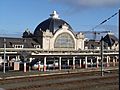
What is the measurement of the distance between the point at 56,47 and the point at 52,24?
6.78 metres

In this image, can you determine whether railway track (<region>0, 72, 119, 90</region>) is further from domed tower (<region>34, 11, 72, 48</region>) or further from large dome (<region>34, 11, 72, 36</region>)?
large dome (<region>34, 11, 72, 36</region>)

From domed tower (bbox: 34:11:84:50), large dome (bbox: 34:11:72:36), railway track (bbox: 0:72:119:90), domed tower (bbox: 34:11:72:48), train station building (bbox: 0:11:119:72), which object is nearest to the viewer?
railway track (bbox: 0:72:119:90)

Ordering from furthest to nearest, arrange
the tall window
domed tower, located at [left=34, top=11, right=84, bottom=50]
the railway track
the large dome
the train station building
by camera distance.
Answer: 1. the large dome
2. the tall window
3. domed tower, located at [left=34, top=11, right=84, bottom=50]
4. the train station building
5. the railway track

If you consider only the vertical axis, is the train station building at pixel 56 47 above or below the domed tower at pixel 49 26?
below

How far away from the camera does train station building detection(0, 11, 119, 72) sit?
69.1 meters

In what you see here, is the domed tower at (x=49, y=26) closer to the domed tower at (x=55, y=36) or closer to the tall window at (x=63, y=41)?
the domed tower at (x=55, y=36)

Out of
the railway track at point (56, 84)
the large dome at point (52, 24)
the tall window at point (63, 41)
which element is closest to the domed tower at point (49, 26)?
the large dome at point (52, 24)

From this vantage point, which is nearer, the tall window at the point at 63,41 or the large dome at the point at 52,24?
the tall window at the point at 63,41

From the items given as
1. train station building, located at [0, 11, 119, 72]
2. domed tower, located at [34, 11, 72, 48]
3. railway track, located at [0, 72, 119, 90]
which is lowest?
railway track, located at [0, 72, 119, 90]

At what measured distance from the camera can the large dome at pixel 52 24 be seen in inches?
3455

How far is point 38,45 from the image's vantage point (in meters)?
83.2

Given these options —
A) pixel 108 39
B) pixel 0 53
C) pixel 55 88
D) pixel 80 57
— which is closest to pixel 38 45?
pixel 80 57

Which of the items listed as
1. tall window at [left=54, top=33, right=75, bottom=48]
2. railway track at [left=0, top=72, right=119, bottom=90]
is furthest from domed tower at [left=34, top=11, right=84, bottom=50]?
railway track at [left=0, top=72, right=119, bottom=90]

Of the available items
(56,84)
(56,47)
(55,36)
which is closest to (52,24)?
(55,36)
